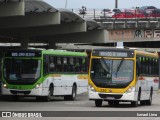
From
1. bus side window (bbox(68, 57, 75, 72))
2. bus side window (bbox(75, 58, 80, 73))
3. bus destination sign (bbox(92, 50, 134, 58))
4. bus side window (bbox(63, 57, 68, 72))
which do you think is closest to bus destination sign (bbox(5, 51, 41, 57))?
bus side window (bbox(63, 57, 68, 72))

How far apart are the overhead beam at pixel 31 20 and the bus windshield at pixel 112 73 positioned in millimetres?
11434

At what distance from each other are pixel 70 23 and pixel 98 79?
18.8m

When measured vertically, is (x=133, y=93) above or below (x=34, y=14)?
below

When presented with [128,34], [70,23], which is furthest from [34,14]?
[128,34]

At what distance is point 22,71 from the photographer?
35469 millimetres

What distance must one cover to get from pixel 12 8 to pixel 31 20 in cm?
650

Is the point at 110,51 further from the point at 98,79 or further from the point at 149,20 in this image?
the point at 149,20

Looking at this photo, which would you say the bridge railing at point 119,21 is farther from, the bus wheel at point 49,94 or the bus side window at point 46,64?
the bus side window at point 46,64

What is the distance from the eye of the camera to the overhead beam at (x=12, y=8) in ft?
116

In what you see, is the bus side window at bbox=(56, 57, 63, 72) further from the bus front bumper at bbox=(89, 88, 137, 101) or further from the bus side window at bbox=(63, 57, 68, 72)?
the bus front bumper at bbox=(89, 88, 137, 101)

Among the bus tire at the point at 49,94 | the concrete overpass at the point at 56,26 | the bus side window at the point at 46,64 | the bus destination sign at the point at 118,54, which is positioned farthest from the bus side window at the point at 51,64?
the bus destination sign at the point at 118,54

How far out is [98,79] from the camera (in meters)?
31.3

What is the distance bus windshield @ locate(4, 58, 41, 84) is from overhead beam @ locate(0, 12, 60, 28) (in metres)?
6.52

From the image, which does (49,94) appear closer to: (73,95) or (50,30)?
(73,95)
